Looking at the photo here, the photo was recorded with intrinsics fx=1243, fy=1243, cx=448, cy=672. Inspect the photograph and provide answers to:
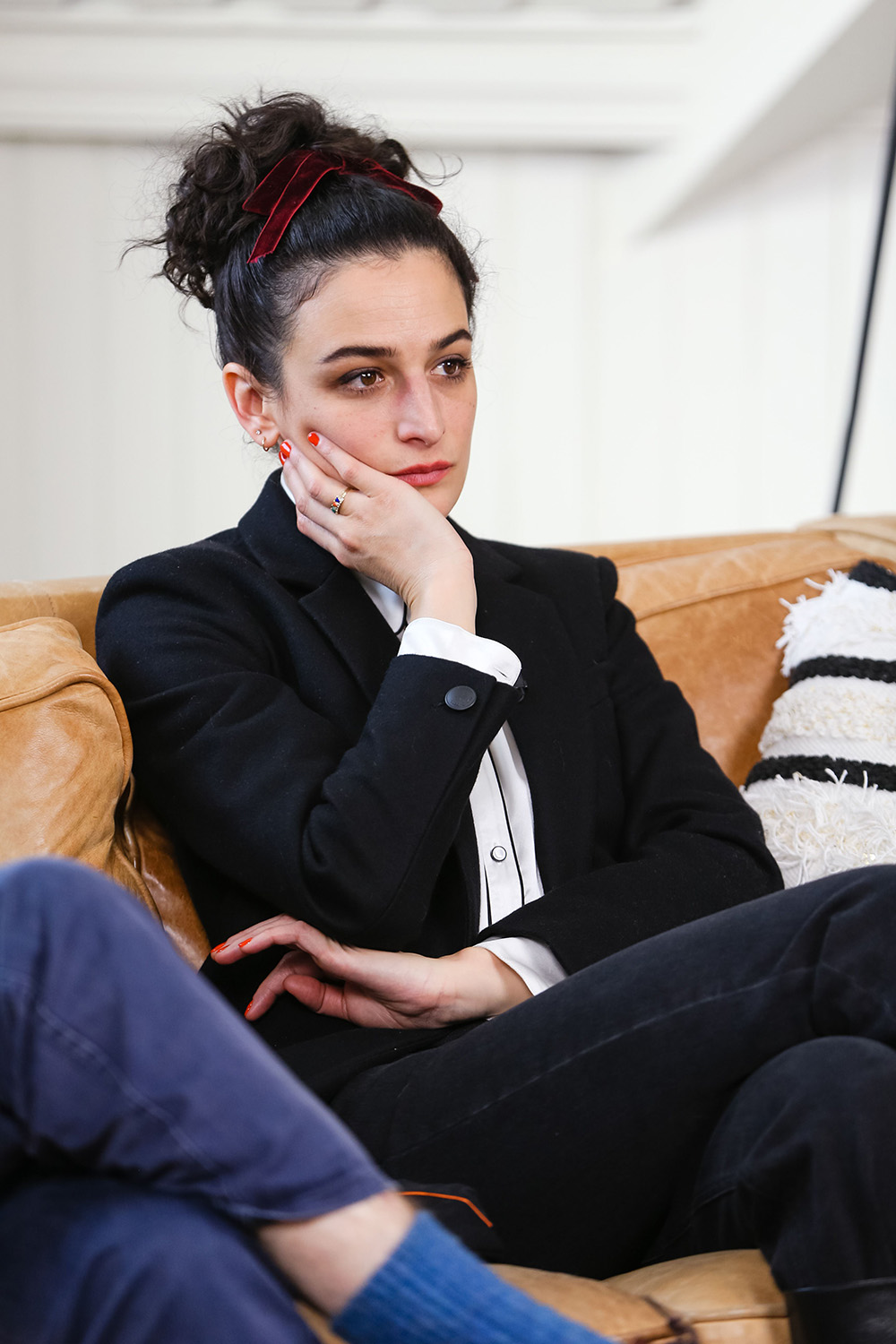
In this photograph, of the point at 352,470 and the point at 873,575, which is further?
the point at 873,575

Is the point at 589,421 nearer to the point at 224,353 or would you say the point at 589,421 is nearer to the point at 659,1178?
the point at 224,353

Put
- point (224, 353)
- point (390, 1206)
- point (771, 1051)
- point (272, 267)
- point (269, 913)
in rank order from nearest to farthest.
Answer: point (390, 1206) → point (771, 1051) → point (269, 913) → point (272, 267) → point (224, 353)

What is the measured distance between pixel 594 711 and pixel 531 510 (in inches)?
55.1

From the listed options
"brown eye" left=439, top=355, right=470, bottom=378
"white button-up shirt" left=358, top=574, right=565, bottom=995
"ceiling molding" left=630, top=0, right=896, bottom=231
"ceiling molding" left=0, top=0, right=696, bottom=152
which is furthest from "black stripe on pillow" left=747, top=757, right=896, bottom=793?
"ceiling molding" left=0, top=0, right=696, bottom=152

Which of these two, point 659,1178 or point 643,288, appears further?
point 643,288

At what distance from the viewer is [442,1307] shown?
0.66 m

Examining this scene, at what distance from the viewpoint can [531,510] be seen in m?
2.73

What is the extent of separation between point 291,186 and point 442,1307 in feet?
3.58

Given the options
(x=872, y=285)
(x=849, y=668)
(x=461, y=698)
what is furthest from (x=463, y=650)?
(x=872, y=285)

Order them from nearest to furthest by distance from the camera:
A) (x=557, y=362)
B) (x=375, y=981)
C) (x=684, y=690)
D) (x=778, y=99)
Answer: (x=375, y=981) → (x=684, y=690) → (x=778, y=99) → (x=557, y=362)

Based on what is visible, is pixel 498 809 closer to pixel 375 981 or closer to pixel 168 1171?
pixel 375 981

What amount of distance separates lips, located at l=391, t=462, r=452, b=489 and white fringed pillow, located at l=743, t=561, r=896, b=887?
0.57 metres

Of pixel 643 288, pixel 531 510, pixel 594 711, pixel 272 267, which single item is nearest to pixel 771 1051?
pixel 594 711

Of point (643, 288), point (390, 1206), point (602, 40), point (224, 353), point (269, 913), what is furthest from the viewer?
point (643, 288)
